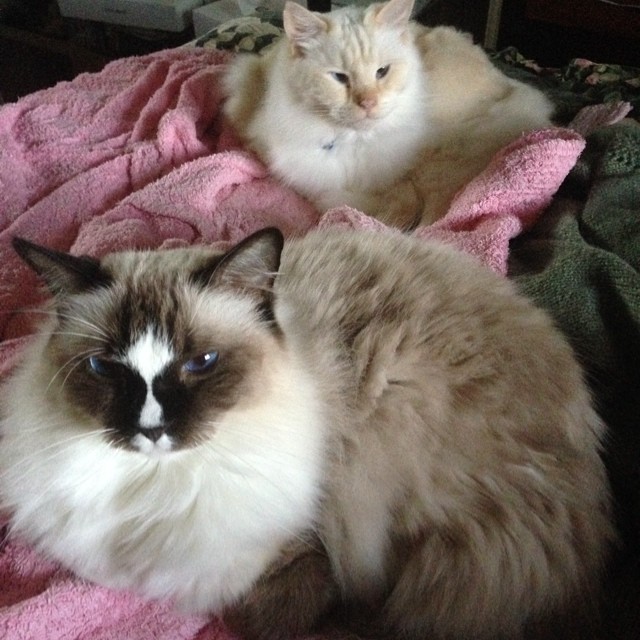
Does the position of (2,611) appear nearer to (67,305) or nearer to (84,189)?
(67,305)

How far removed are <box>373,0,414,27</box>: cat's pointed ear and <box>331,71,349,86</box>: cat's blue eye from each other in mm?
164

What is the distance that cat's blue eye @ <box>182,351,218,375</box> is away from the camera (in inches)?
36.1

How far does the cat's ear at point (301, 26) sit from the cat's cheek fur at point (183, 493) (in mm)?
1172

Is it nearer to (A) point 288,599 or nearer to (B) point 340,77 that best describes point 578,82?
(B) point 340,77

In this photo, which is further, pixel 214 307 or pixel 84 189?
pixel 84 189

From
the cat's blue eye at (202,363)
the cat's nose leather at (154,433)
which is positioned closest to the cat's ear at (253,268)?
the cat's blue eye at (202,363)

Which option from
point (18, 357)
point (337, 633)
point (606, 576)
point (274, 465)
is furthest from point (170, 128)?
point (606, 576)

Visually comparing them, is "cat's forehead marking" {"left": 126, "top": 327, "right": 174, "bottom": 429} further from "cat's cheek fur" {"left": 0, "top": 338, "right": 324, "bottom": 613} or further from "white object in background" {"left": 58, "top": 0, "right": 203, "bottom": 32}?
"white object in background" {"left": 58, "top": 0, "right": 203, "bottom": 32}

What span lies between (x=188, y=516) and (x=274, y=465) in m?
0.15

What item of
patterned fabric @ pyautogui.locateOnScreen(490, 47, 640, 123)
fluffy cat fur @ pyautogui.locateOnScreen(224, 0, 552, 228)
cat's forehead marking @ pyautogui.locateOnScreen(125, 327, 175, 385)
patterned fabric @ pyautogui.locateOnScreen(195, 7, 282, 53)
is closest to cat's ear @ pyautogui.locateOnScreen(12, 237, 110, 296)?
cat's forehead marking @ pyautogui.locateOnScreen(125, 327, 175, 385)

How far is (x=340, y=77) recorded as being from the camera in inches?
73.4

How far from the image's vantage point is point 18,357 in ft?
4.15

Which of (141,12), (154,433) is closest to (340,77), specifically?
(154,433)

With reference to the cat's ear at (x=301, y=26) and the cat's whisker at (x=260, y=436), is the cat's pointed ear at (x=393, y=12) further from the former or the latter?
the cat's whisker at (x=260, y=436)
